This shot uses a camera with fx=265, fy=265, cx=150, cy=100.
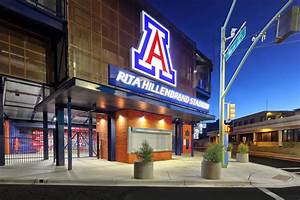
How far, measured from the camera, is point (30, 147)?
97.8 ft

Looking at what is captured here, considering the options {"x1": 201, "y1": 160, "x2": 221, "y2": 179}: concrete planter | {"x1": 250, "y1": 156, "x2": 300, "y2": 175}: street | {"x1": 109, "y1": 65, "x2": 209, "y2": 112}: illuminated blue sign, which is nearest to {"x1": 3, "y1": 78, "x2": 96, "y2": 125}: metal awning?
{"x1": 109, "y1": 65, "x2": 209, "y2": 112}: illuminated blue sign

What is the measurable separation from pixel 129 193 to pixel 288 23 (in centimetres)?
814

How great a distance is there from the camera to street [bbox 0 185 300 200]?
8.65m

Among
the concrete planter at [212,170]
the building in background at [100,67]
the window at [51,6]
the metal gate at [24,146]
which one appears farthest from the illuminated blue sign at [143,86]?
the metal gate at [24,146]

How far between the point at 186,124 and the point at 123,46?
1856 cm

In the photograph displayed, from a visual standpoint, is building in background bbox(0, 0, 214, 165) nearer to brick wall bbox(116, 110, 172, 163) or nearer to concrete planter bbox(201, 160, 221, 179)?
brick wall bbox(116, 110, 172, 163)

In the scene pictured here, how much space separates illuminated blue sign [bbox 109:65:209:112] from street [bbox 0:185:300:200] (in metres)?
6.69

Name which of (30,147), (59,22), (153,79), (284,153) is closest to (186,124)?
(284,153)

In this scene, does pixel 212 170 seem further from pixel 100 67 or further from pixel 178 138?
pixel 178 138

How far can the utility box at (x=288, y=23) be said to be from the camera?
29.8ft

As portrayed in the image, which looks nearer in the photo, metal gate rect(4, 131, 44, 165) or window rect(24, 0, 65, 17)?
window rect(24, 0, 65, 17)

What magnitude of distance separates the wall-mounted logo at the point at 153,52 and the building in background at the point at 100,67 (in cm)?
7

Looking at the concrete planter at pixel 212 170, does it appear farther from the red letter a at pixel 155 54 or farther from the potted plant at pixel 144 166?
the red letter a at pixel 155 54

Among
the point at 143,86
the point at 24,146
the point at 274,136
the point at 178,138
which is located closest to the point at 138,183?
the point at 143,86
